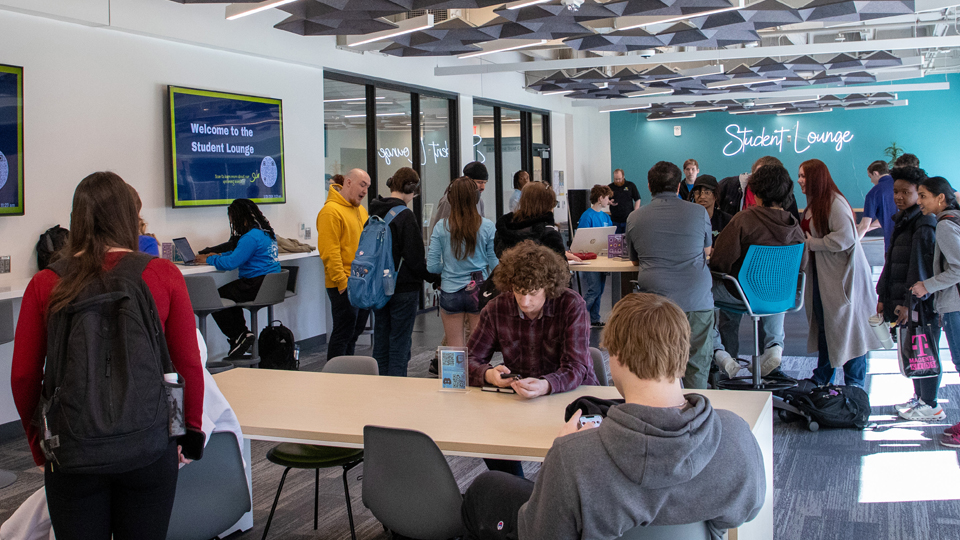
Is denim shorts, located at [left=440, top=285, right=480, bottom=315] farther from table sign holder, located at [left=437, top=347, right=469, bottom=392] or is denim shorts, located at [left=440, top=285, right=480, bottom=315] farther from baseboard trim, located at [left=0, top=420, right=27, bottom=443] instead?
baseboard trim, located at [left=0, top=420, right=27, bottom=443]

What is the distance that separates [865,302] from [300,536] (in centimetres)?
354

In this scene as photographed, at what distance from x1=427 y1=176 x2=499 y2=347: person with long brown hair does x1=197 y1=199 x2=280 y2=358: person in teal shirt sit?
1.58 m

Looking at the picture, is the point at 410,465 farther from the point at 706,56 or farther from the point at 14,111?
the point at 706,56

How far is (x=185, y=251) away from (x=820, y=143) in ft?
44.2

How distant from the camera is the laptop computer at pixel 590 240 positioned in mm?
6527

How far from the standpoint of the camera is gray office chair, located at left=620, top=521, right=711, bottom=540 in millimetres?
1649

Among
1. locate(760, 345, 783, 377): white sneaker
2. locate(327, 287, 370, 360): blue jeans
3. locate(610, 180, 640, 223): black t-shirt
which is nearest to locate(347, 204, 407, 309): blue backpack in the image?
locate(327, 287, 370, 360): blue jeans

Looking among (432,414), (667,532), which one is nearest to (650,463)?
(667,532)

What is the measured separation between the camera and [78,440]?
188cm

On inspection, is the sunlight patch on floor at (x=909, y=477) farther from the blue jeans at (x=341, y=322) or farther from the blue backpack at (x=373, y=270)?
the blue jeans at (x=341, y=322)

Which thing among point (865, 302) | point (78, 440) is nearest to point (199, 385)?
point (78, 440)

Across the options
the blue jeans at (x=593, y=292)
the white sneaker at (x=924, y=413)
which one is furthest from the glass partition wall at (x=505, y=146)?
the white sneaker at (x=924, y=413)

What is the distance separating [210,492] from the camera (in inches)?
95.6

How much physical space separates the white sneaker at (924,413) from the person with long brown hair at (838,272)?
375 millimetres
